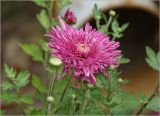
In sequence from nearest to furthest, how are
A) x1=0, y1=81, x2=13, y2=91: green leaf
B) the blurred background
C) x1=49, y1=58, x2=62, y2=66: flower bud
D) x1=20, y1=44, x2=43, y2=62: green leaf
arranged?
x1=49, y1=58, x2=62, y2=66: flower bud
x1=0, y1=81, x2=13, y2=91: green leaf
x1=20, y1=44, x2=43, y2=62: green leaf
the blurred background

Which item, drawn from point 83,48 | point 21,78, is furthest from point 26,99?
point 83,48

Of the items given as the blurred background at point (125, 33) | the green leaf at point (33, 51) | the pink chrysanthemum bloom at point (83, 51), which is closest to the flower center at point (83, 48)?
the pink chrysanthemum bloom at point (83, 51)

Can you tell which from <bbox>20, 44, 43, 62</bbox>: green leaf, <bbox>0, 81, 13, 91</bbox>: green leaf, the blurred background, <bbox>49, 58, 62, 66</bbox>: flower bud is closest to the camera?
<bbox>49, 58, 62, 66</bbox>: flower bud

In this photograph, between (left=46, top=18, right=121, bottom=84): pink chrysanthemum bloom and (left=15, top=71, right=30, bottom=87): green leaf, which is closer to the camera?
(left=46, top=18, right=121, bottom=84): pink chrysanthemum bloom

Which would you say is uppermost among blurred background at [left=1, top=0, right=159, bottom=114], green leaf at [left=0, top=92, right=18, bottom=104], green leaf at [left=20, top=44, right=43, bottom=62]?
blurred background at [left=1, top=0, right=159, bottom=114]

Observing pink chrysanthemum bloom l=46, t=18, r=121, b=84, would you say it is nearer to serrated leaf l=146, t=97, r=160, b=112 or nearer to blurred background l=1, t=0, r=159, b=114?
serrated leaf l=146, t=97, r=160, b=112

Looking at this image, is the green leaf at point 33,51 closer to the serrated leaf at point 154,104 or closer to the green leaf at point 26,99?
the green leaf at point 26,99

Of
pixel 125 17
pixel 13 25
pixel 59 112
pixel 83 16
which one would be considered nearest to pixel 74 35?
pixel 59 112

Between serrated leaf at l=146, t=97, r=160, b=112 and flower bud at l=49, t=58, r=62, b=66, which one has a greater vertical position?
flower bud at l=49, t=58, r=62, b=66

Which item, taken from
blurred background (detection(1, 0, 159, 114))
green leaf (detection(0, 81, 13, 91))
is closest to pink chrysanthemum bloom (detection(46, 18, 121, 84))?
green leaf (detection(0, 81, 13, 91))
